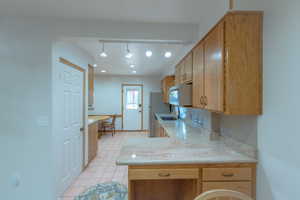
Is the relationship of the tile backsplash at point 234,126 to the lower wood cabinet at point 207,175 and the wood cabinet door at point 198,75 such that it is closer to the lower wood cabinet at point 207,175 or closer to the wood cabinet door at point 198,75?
the lower wood cabinet at point 207,175

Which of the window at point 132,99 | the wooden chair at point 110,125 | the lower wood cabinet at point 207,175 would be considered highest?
the window at point 132,99

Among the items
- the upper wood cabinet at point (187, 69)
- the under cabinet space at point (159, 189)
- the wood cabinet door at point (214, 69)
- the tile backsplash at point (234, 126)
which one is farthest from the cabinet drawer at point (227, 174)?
the upper wood cabinet at point (187, 69)

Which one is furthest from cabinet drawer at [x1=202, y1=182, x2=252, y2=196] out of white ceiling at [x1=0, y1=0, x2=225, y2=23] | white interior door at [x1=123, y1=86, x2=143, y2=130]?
white interior door at [x1=123, y1=86, x2=143, y2=130]

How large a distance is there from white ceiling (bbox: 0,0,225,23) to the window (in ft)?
17.1

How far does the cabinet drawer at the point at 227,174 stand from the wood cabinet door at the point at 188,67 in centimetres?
128

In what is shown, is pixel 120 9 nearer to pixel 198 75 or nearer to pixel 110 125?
pixel 198 75

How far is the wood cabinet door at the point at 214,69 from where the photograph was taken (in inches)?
57.8

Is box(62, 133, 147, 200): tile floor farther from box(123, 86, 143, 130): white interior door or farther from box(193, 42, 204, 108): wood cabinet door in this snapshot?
box(123, 86, 143, 130): white interior door

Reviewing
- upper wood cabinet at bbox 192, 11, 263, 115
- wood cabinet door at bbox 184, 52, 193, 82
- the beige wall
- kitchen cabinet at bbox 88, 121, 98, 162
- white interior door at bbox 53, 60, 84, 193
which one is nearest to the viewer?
the beige wall

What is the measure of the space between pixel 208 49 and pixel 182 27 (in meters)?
0.89

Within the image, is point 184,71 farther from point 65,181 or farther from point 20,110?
point 65,181

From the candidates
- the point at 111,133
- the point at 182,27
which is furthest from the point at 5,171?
the point at 111,133

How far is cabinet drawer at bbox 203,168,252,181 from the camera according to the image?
146 cm

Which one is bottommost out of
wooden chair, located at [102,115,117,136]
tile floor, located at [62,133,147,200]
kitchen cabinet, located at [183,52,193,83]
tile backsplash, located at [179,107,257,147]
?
tile floor, located at [62,133,147,200]
